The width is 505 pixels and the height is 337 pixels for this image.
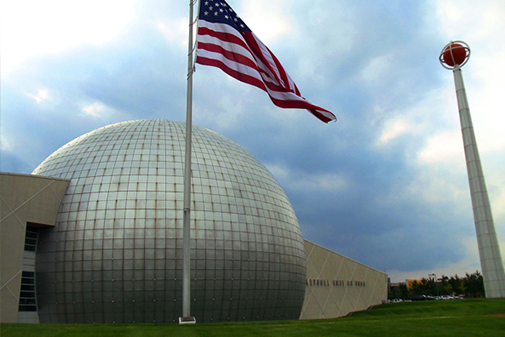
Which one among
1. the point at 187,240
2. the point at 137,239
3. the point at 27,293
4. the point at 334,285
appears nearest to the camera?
the point at 187,240

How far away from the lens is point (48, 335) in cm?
1405

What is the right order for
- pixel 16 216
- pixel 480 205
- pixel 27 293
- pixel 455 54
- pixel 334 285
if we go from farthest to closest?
pixel 334 285 < pixel 455 54 < pixel 480 205 < pixel 27 293 < pixel 16 216

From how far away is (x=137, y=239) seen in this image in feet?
89.7

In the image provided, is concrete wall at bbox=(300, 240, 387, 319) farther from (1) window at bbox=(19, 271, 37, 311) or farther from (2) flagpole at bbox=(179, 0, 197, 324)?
(2) flagpole at bbox=(179, 0, 197, 324)

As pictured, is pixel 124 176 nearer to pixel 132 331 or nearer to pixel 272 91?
pixel 272 91

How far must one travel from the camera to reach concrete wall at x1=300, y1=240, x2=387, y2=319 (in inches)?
1966

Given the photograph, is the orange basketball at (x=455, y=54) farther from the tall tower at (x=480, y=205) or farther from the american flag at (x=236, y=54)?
the american flag at (x=236, y=54)

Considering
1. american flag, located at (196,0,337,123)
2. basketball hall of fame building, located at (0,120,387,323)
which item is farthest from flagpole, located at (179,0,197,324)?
basketball hall of fame building, located at (0,120,387,323)

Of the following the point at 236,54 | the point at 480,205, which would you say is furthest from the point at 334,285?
the point at 236,54

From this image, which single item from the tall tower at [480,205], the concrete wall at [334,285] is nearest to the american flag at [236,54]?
the tall tower at [480,205]

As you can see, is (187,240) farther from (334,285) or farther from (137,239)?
(334,285)

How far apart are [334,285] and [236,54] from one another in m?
42.4

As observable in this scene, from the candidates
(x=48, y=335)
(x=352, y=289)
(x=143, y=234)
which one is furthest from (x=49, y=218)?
(x=352, y=289)

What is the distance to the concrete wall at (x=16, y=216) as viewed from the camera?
25891 mm
